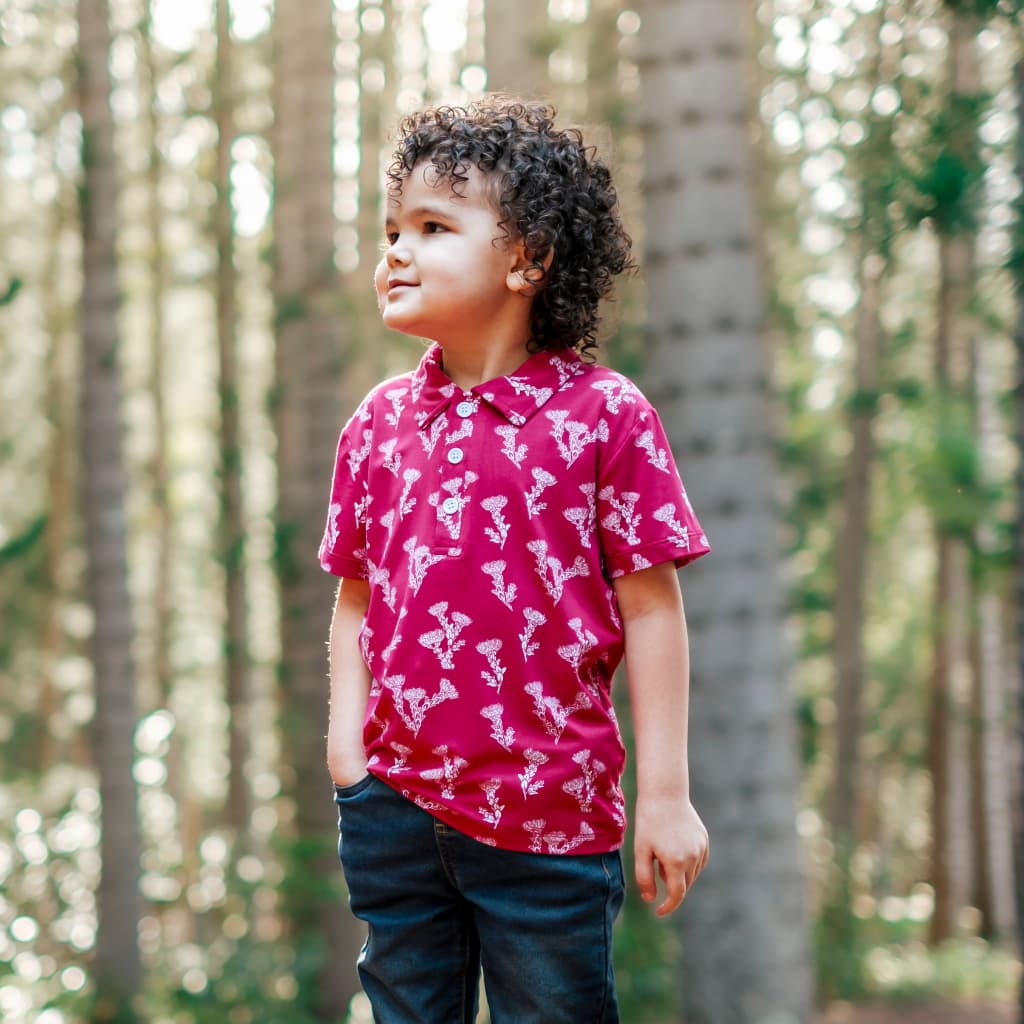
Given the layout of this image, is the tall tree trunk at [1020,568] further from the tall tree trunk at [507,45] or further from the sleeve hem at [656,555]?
the tall tree trunk at [507,45]

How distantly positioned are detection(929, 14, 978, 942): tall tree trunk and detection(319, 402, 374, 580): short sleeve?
11.4 meters

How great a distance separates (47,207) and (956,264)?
10.4m

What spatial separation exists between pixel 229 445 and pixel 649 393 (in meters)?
7.63

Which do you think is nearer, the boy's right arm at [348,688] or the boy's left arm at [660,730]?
the boy's left arm at [660,730]

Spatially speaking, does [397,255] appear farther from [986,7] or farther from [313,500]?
[313,500]

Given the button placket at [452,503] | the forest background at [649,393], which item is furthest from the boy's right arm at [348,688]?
the forest background at [649,393]

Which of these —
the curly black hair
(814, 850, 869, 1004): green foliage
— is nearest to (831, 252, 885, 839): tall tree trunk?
(814, 850, 869, 1004): green foliage

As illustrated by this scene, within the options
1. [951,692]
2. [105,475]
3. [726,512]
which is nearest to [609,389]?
[726,512]

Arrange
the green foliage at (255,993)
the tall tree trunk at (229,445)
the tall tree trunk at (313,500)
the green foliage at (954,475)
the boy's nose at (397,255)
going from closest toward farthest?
the boy's nose at (397,255), the green foliage at (255,993), the tall tree trunk at (313,500), the green foliage at (954,475), the tall tree trunk at (229,445)

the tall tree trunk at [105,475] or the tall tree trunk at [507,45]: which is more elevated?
the tall tree trunk at [507,45]

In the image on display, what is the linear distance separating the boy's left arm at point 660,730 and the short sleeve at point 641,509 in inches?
1.6

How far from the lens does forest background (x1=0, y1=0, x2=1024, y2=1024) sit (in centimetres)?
462

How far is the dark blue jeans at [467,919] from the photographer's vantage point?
79.7 inches

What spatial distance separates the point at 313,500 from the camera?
9523 mm
